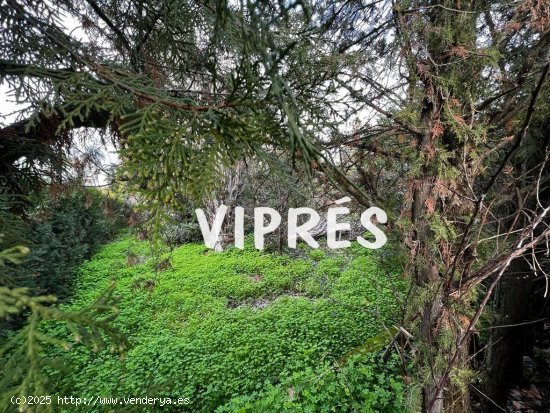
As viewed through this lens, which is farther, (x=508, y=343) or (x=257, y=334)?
(x=257, y=334)

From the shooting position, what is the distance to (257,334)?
5004 mm

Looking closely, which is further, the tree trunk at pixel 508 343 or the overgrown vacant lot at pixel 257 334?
the overgrown vacant lot at pixel 257 334

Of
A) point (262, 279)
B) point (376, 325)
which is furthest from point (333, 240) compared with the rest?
point (376, 325)

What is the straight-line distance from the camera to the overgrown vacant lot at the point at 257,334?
339 centimetres

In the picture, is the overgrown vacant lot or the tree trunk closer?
the tree trunk

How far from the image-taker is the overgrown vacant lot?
3.39m

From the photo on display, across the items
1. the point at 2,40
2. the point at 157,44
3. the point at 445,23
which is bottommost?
the point at 2,40

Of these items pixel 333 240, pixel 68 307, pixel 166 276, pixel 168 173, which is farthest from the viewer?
pixel 333 240

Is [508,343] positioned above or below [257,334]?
above

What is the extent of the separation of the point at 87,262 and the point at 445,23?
10.2m

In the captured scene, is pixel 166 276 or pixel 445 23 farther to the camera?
pixel 166 276

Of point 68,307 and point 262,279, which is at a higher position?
point 262,279

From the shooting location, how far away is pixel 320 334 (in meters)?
4.79

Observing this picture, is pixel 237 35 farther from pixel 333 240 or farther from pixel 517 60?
pixel 333 240
